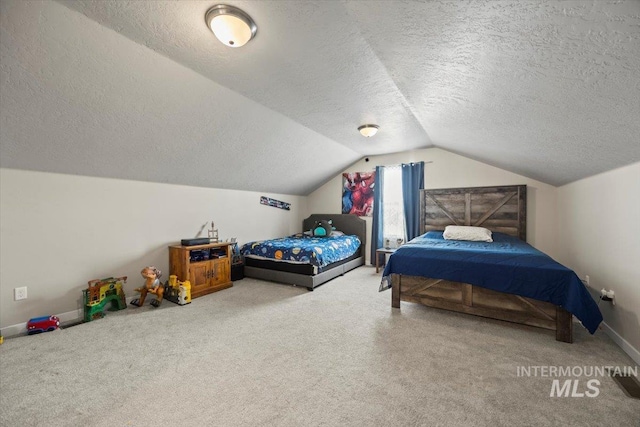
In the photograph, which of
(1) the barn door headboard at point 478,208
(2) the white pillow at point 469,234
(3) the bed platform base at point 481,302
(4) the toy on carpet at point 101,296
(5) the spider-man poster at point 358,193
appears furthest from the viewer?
(5) the spider-man poster at point 358,193

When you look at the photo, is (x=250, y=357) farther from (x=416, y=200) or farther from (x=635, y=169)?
(x=416, y=200)

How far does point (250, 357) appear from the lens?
2078 millimetres

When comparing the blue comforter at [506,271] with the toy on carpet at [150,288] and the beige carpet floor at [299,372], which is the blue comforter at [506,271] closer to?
the beige carpet floor at [299,372]

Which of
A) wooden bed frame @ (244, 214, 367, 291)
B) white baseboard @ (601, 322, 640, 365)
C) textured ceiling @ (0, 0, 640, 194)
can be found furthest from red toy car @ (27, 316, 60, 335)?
white baseboard @ (601, 322, 640, 365)

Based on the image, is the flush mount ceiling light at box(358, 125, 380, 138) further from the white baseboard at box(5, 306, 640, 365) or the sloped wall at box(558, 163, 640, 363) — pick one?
the white baseboard at box(5, 306, 640, 365)

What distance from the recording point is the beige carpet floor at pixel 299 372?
149 cm

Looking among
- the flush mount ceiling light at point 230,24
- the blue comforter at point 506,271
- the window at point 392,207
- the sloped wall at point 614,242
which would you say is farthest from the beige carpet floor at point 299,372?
the window at point 392,207

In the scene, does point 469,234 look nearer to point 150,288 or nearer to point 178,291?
point 178,291

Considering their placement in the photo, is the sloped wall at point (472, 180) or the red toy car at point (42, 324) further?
the sloped wall at point (472, 180)

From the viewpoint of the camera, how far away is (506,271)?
2539mm

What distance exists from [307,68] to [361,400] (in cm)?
255

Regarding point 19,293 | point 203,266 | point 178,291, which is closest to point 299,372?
point 178,291

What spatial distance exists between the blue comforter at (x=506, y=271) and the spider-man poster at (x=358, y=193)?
94.9 inches

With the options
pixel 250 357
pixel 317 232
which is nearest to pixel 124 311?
pixel 250 357
